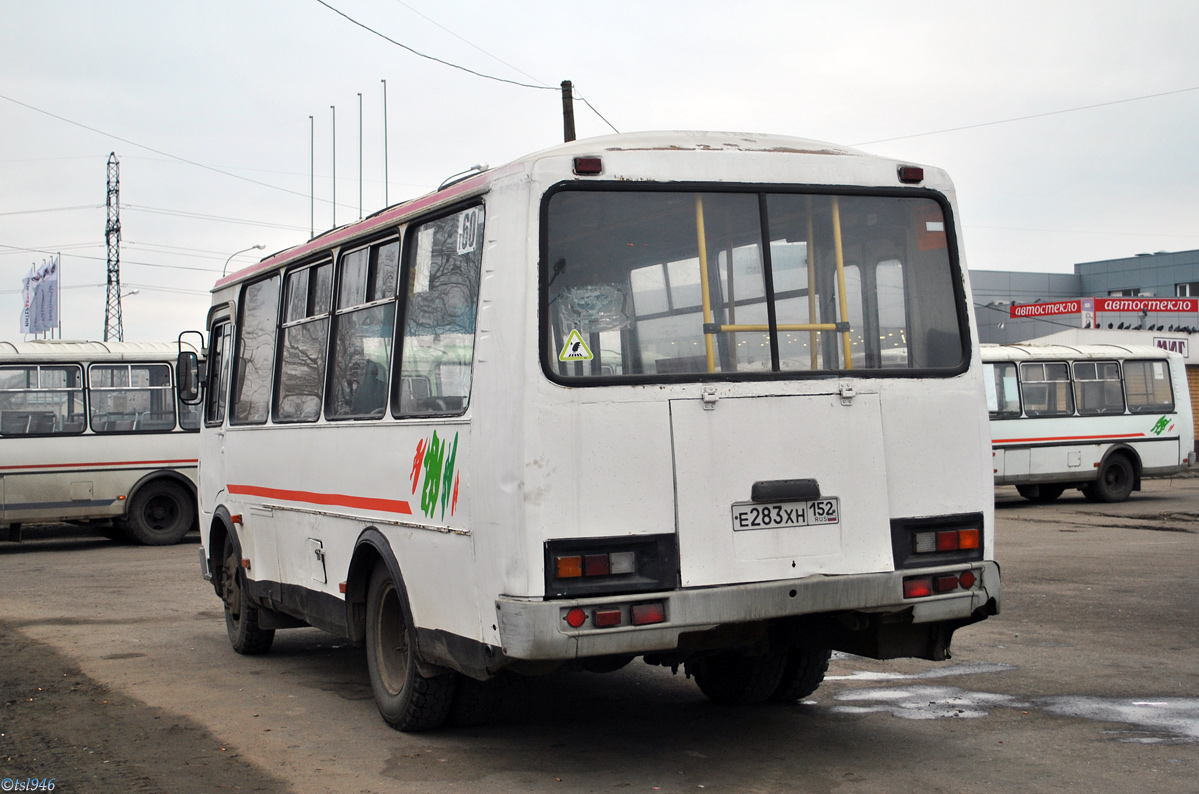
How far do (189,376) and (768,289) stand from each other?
237 inches

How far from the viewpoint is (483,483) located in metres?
5.65

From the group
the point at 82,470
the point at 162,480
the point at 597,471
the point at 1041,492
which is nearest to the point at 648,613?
the point at 597,471

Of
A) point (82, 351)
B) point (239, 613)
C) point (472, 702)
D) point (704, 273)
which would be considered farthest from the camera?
point (82, 351)

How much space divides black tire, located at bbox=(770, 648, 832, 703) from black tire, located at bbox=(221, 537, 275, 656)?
411 cm

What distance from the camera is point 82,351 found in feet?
64.3

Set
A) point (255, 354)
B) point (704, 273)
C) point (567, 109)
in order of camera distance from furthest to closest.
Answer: point (567, 109) < point (255, 354) < point (704, 273)

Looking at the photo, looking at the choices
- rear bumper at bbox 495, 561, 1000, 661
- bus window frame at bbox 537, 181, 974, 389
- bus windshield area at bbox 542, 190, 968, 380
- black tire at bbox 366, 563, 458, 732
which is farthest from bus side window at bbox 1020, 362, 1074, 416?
black tire at bbox 366, 563, 458, 732

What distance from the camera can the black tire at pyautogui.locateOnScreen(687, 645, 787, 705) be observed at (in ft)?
23.9

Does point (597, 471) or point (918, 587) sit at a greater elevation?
point (597, 471)

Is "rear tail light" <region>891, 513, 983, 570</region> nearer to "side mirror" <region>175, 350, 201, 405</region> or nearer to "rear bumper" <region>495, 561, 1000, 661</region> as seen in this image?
"rear bumper" <region>495, 561, 1000, 661</region>

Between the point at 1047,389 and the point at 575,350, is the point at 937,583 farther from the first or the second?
the point at 1047,389

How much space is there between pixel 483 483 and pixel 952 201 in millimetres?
2847

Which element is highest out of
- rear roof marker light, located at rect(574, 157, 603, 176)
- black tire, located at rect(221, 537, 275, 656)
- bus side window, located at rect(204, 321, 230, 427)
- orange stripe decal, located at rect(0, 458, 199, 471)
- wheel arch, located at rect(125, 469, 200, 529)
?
rear roof marker light, located at rect(574, 157, 603, 176)

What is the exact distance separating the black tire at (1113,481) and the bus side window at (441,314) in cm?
2005
